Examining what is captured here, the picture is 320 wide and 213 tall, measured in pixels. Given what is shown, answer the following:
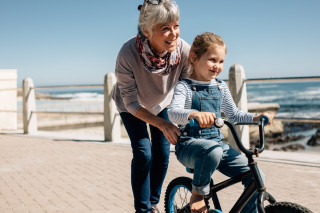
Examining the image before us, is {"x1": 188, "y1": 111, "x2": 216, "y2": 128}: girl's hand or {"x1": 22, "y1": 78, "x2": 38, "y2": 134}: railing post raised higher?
{"x1": 188, "y1": 111, "x2": 216, "y2": 128}: girl's hand

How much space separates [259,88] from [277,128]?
39.1 m

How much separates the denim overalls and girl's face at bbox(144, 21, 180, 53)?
287mm

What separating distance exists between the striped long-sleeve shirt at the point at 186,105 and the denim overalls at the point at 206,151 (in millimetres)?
32

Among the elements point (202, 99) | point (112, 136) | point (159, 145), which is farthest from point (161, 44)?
point (112, 136)

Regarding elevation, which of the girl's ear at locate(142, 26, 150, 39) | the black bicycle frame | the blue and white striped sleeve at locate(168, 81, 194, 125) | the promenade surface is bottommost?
the promenade surface

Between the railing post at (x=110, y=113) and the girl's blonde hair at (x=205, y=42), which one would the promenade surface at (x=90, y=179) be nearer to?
the railing post at (x=110, y=113)

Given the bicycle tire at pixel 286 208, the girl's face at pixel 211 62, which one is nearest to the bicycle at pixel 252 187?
the bicycle tire at pixel 286 208

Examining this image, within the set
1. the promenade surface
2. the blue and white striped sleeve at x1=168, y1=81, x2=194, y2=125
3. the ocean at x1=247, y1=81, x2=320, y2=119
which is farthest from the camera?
the ocean at x1=247, y1=81, x2=320, y2=119

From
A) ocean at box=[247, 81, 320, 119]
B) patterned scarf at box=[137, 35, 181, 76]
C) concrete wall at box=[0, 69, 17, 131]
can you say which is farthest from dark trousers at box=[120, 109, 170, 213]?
ocean at box=[247, 81, 320, 119]

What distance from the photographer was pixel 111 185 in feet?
15.9

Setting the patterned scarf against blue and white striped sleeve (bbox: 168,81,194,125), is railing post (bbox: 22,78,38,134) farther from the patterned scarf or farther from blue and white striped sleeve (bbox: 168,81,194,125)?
blue and white striped sleeve (bbox: 168,81,194,125)

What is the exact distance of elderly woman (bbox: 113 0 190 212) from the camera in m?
2.47

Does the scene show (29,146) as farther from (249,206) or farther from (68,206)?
(249,206)

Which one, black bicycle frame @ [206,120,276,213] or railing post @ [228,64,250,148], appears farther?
railing post @ [228,64,250,148]
